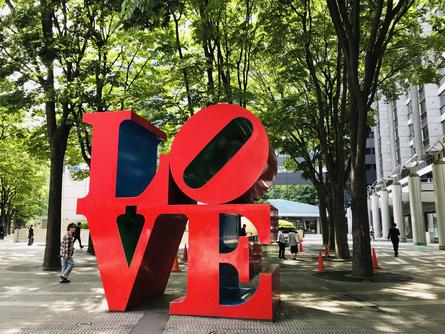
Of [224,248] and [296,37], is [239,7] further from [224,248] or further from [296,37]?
[224,248]

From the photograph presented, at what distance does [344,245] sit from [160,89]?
10662 mm

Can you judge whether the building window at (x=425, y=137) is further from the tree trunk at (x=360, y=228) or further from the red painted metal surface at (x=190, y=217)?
the red painted metal surface at (x=190, y=217)

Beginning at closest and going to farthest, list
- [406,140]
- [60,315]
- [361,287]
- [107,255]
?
[60,315], [107,255], [361,287], [406,140]

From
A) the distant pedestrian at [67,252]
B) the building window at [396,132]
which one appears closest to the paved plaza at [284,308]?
the distant pedestrian at [67,252]

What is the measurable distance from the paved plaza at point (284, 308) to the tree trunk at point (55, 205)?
6.44 ft

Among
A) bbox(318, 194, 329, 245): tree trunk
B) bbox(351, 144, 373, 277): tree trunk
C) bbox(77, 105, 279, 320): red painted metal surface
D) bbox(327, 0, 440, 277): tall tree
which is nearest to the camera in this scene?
bbox(77, 105, 279, 320): red painted metal surface

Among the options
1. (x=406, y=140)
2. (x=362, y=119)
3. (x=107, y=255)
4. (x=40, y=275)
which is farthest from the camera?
(x=406, y=140)

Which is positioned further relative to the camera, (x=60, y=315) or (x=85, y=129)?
(x=85, y=129)

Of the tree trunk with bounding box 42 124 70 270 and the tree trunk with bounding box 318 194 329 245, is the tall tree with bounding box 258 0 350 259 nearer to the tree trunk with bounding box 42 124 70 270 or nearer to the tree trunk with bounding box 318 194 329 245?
the tree trunk with bounding box 318 194 329 245

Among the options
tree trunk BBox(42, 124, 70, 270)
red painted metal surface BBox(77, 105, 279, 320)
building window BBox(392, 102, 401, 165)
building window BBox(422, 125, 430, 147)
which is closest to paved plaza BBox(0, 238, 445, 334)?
red painted metal surface BBox(77, 105, 279, 320)

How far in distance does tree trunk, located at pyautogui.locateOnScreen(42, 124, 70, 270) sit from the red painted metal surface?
306 inches

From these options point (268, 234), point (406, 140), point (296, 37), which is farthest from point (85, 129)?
point (406, 140)

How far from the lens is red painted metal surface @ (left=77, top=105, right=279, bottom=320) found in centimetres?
759

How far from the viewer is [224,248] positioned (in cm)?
808
